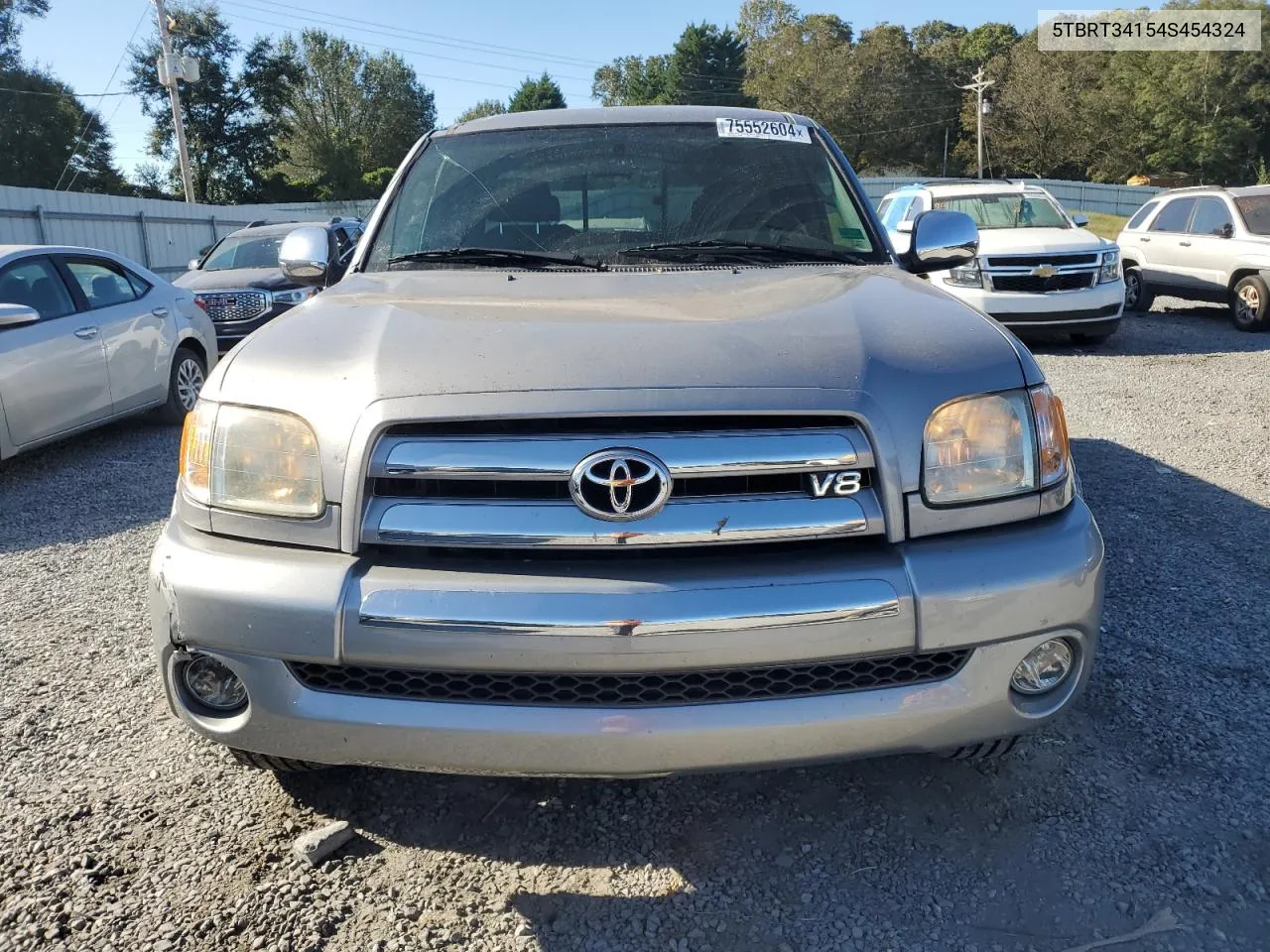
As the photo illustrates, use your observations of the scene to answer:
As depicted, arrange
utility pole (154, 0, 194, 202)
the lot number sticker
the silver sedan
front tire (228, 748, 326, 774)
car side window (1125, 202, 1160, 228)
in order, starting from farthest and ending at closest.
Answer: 1. utility pole (154, 0, 194, 202)
2. car side window (1125, 202, 1160, 228)
3. the silver sedan
4. the lot number sticker
5. front tire (228, 748, 326, 774)

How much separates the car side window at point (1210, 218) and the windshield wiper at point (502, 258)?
11.8 metres

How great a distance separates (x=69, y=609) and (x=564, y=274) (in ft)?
8.88

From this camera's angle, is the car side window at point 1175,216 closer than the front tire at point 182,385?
No

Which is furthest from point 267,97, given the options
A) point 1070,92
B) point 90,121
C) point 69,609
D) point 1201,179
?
point 69,609

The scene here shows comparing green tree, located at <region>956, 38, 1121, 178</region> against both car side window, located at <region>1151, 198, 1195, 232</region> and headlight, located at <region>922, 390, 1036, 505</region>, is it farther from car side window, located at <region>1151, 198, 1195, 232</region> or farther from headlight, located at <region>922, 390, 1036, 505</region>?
headlight, located at <region>922, 390, 1036, 505</region>

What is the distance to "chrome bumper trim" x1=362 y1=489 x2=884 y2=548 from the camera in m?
1.95

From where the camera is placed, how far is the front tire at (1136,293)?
13398 millimetres

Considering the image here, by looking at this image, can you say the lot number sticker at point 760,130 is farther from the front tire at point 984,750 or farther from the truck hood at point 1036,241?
the truck hood at point 1036,241

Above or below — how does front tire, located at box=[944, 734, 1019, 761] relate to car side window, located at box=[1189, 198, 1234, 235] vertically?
below

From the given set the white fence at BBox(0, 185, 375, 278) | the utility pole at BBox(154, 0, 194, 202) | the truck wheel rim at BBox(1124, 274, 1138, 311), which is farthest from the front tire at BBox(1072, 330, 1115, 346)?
the utility pole at BBox(154, 0, 194, 202)

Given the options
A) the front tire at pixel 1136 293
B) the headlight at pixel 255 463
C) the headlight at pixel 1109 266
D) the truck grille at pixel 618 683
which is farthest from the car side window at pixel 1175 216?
the headlight at pixel 255 463

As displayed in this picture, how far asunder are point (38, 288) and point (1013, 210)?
10.1 meters

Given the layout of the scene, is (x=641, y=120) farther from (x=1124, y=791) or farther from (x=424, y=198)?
(x=1124, y=791)

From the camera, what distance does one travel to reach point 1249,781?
2615mm
